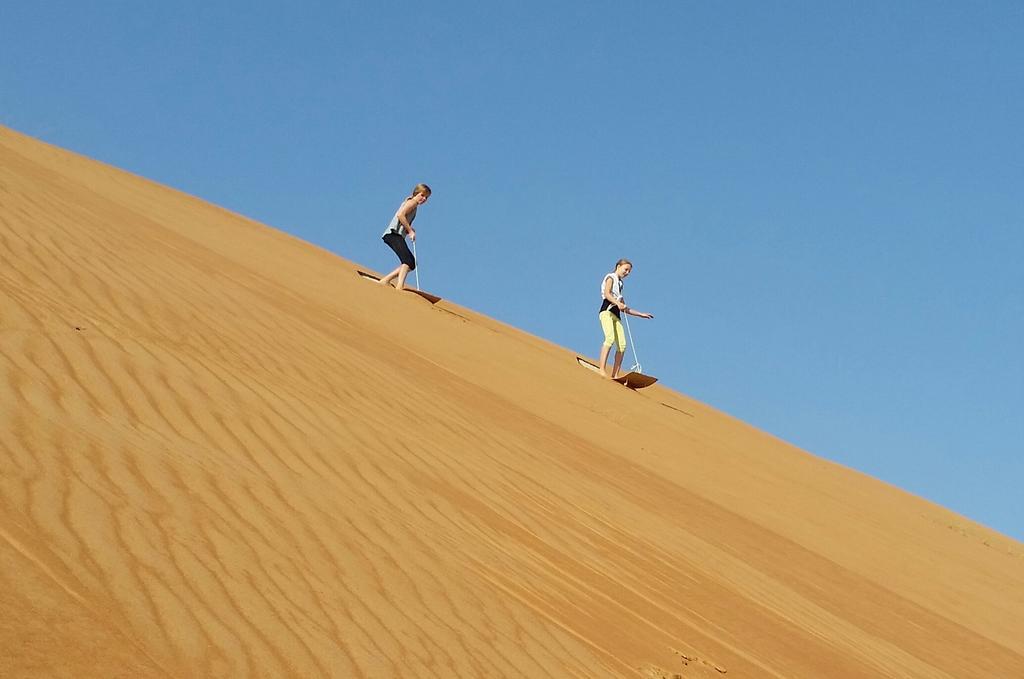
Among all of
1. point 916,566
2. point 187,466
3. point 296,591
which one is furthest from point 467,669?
point 916,566

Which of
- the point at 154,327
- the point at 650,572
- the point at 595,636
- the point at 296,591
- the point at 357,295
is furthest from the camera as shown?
the point at 357,295

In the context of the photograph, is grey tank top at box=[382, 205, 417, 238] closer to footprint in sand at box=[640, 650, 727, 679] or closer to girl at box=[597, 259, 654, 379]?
girl at box=[597, 259, 654, 379]

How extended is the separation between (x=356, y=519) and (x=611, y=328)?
349 inches

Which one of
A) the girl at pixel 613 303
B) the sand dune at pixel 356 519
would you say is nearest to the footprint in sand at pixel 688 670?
the sand dune at pixel 356 519

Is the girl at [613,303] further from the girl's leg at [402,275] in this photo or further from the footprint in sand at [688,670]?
the footprint in sand at [688,670]

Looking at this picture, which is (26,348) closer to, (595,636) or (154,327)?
(154,327)

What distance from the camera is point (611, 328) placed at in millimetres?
13680

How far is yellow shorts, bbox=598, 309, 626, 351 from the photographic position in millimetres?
13633

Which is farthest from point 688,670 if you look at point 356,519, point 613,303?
point 613,303

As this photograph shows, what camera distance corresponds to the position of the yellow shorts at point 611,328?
1363 cm

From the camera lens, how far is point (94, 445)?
15.0ft

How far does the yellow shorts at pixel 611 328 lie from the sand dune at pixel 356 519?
1.33m

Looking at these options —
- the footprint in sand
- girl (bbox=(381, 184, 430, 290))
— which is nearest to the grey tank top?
girl (bbox=(381, 184, 430, 290))

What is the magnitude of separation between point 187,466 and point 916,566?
8.13m
